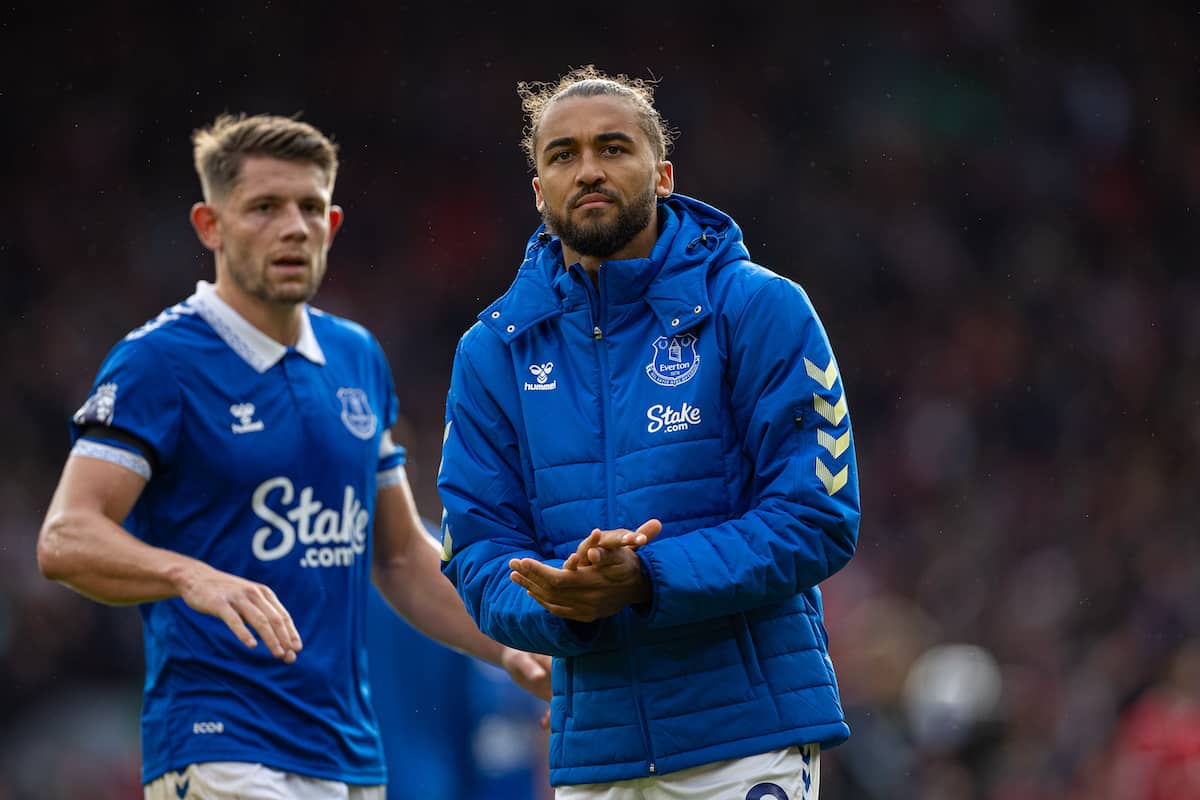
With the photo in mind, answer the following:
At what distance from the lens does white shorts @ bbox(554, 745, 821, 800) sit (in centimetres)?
340

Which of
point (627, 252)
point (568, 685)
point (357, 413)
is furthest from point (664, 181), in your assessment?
point (357, 413)

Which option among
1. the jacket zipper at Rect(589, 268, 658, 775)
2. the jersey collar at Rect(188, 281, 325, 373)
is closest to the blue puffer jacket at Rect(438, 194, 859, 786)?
the jacket zipper at Rect(589, 268, 658, 775)

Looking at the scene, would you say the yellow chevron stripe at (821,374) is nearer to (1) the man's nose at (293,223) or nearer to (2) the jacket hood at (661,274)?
(2) the jacket hood at (661,274)

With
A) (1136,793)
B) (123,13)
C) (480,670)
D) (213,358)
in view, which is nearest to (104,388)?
(213,358)

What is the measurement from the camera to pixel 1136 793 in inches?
357

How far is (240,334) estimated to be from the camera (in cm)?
486

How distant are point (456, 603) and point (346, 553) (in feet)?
1.39

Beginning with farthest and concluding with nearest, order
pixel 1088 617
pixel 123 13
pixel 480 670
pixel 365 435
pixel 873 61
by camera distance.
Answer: pixel 873 61 → pixel 123 13 → pixel 1088 617 → pixel 480 670 → pixel 365 435

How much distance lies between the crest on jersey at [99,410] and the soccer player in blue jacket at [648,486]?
1.19m

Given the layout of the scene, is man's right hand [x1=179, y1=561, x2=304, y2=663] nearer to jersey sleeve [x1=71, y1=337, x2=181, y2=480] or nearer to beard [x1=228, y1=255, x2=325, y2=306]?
jersey sleeve [x1=71, y1=337, x2=181, y2=480]

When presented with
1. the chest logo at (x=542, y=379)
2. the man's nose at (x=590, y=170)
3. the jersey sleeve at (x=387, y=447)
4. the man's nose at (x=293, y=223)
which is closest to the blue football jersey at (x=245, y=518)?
the jersey sleeve at (x=387, y=447)

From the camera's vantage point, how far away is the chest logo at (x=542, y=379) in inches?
144

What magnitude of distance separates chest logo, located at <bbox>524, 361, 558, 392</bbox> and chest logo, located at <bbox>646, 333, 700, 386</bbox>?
0.22 m

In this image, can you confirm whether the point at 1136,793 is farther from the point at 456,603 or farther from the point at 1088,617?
the point at 456,603
